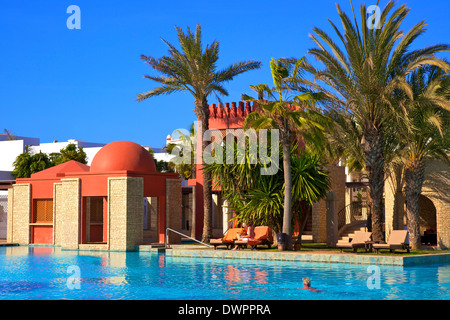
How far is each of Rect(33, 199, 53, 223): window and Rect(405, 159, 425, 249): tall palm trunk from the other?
1851cm

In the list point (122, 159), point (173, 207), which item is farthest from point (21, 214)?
point (173, 207)

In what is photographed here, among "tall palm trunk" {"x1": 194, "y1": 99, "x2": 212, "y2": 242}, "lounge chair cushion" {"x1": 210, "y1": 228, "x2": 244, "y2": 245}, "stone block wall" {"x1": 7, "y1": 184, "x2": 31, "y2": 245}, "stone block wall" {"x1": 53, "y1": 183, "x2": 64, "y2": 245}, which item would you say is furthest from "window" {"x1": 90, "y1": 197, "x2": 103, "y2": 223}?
"lounge chair cushion" {"x1": 210, "y1": 228, "x2": 244, "y2": 245}

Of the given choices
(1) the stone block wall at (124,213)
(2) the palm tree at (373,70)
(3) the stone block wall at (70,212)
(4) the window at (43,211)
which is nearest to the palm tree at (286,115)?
(2) the palm tree at (373,70)

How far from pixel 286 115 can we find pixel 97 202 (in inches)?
549

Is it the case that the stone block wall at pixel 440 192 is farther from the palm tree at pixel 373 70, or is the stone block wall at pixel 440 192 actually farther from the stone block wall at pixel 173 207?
the stone block wall at pixel 173 207

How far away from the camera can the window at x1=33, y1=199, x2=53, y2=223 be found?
1236 inches

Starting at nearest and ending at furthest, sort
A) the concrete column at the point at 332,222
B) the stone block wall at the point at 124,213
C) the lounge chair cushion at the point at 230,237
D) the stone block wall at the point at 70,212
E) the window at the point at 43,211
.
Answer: the lounge chair cushion at the point at 230,237 → the concrete column at the point at 332,222 → the stone block wall at the point at 124,213 → the stone block wall at the point at 70,212 → the window at the point at 43,211

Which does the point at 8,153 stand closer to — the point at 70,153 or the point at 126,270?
the point at 70,153

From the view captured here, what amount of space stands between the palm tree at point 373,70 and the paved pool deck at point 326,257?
2273 mm

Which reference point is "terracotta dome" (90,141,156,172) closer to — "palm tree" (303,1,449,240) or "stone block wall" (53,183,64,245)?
"stone block wall" (53,183,64,245)

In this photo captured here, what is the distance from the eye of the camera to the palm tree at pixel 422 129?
20156mm

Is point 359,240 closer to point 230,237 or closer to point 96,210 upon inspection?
point 230,237

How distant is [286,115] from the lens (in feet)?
68.4
